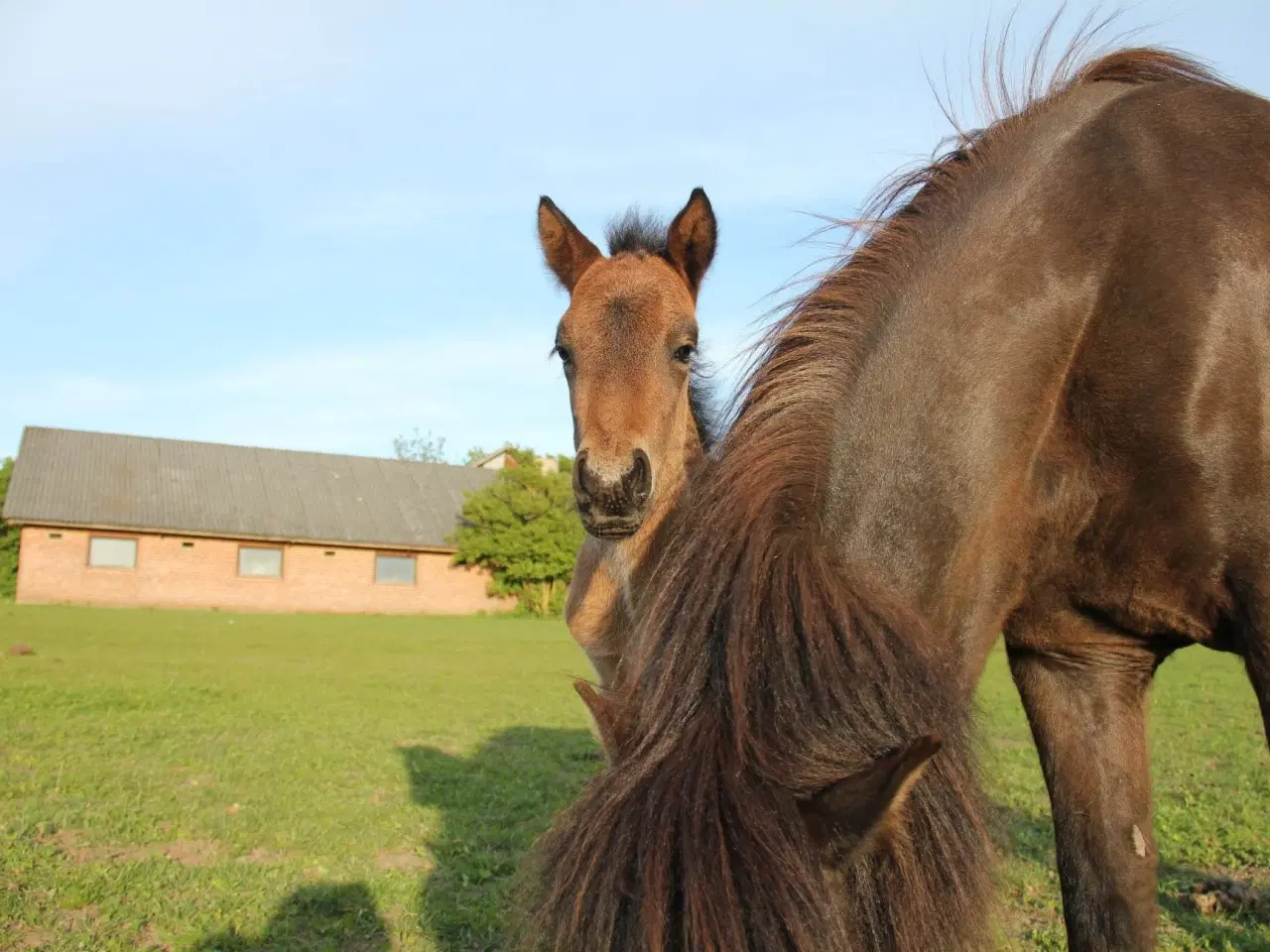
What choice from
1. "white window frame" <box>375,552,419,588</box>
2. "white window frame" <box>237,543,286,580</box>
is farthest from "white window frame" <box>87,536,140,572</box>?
"white window frame" <box>375,552,419,588</box>

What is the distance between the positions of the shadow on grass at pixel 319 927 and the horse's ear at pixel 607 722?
3202mm

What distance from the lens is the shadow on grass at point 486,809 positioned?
488 cm

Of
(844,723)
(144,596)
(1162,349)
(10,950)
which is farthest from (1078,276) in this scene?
(144,596)

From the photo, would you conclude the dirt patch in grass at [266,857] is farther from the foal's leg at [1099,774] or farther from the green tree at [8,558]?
the green tree at [8,558]

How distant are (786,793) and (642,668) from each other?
0.44 m

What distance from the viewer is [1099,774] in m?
3.01

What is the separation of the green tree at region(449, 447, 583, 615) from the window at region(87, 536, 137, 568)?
10.9 m

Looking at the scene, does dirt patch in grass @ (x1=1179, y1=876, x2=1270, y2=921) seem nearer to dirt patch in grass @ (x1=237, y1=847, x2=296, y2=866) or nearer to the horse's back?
the horse's back

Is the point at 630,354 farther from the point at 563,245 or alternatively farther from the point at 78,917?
the point at 78,917

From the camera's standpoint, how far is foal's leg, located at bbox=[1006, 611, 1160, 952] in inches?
117

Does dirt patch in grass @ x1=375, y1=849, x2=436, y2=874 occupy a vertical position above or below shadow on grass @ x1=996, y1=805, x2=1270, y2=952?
below

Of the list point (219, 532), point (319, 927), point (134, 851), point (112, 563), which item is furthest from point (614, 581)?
point (112, 563)

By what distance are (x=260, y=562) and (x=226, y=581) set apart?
55.0 inches

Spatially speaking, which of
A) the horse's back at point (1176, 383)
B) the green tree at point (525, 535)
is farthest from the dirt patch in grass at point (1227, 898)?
the green tree at point (525, 535)
